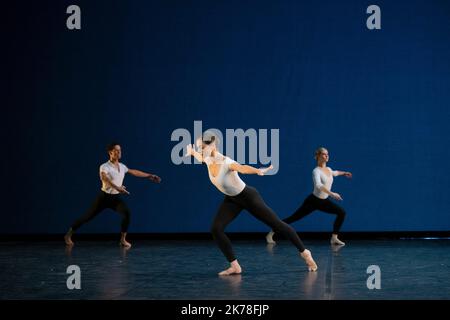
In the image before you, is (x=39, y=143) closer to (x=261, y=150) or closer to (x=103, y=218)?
(x=103, y=218)

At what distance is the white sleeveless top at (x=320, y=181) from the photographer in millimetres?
9445

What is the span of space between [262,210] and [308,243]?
3653 millimetres

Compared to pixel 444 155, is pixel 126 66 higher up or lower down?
higher up

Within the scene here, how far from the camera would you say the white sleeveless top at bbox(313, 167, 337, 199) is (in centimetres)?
945

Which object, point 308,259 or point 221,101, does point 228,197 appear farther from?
point 221,101

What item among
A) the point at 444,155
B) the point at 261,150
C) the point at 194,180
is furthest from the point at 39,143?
the point at 444,155

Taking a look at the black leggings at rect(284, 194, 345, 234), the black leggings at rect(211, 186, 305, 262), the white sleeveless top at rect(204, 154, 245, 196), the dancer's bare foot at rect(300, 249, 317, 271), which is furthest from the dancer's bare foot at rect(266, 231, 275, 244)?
the white sleeveless top at rect(204, 154, 245, 196)

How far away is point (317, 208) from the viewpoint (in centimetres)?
967

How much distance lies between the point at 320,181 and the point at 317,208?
434 millimetres

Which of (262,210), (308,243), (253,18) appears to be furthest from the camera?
(253,18)

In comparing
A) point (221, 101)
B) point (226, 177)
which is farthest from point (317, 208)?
point (226, 177)

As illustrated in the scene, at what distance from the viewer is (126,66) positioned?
1072 centimetres

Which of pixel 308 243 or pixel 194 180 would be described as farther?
pixel 194 180
